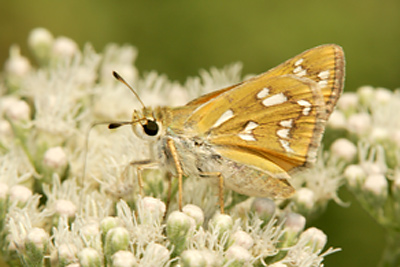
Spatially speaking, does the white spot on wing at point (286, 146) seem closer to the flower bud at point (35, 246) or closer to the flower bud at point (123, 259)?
the flower bud at point (123, 259)

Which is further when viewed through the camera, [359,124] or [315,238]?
[359,124]

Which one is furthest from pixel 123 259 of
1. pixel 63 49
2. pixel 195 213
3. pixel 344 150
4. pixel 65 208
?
pixel 63 49

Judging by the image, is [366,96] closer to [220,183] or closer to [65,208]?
[220,183]

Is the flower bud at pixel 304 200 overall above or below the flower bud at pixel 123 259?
above

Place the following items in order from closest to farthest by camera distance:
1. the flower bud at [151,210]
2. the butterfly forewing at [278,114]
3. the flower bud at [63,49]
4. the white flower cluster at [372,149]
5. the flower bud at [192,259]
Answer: the flower bud at [192,259], the flower bud at [151,210], the butterfly forewing at [278,114], the white flower cluster at [372,149], the flower bud at [63,49]

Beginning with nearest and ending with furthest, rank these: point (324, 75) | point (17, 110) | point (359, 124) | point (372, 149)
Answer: point (324, 75) → point (17, 110) → point (372, 149) → point (359, 124)

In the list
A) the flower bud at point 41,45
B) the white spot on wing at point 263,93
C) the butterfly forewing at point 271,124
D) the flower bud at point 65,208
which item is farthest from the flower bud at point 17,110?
the white spot on wing at point 263,93

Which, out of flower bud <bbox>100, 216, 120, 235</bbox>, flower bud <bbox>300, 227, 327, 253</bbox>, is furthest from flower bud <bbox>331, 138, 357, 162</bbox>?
flower bud <bbox>100, 216, 120, 235</bbox>
